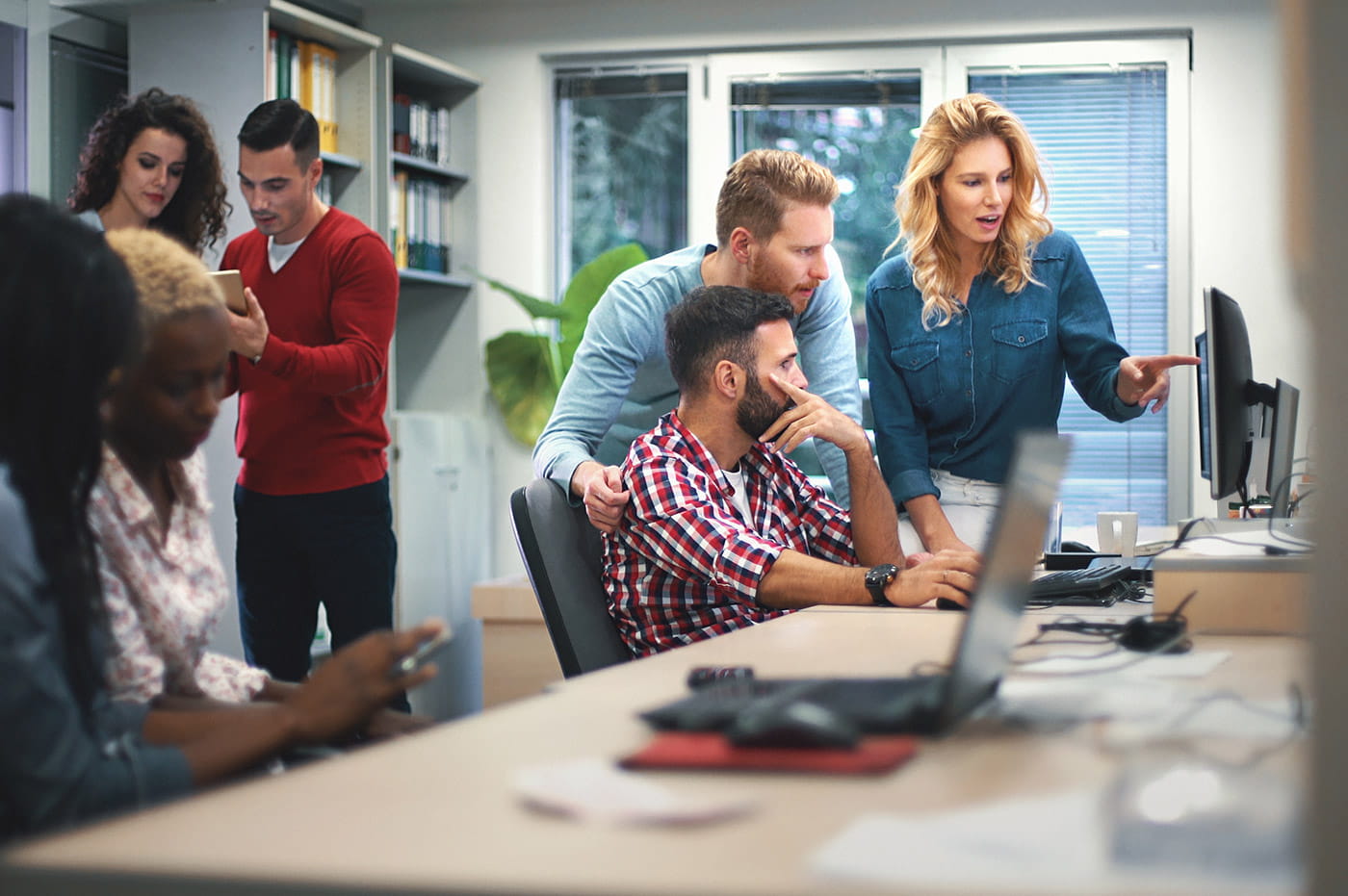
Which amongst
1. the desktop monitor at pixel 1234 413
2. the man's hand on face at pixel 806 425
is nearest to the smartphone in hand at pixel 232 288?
the man's hand on face at pixel 806 425

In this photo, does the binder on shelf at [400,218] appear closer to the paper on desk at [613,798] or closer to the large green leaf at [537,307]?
the large green leaf at [537,307]

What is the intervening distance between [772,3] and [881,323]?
267cm

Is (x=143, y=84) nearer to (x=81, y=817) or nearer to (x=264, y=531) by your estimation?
(x=264, y=531)

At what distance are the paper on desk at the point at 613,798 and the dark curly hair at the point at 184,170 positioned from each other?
2.41 m

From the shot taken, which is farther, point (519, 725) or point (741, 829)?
point (519, 725)

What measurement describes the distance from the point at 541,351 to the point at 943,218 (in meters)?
2.40

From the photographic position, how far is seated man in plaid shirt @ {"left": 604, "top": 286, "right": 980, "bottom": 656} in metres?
1.94

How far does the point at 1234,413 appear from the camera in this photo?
8.08 feet

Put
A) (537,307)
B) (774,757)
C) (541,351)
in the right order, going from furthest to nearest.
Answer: (541,351), (537,307), (774,757)

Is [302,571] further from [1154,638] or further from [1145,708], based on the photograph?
[1145,708]

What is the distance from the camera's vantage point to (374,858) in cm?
72

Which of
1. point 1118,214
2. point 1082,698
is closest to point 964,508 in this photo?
point 1082,698

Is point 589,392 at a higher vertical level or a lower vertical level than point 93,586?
higher

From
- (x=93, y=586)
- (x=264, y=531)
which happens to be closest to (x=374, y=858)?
(x=93, y=586)
